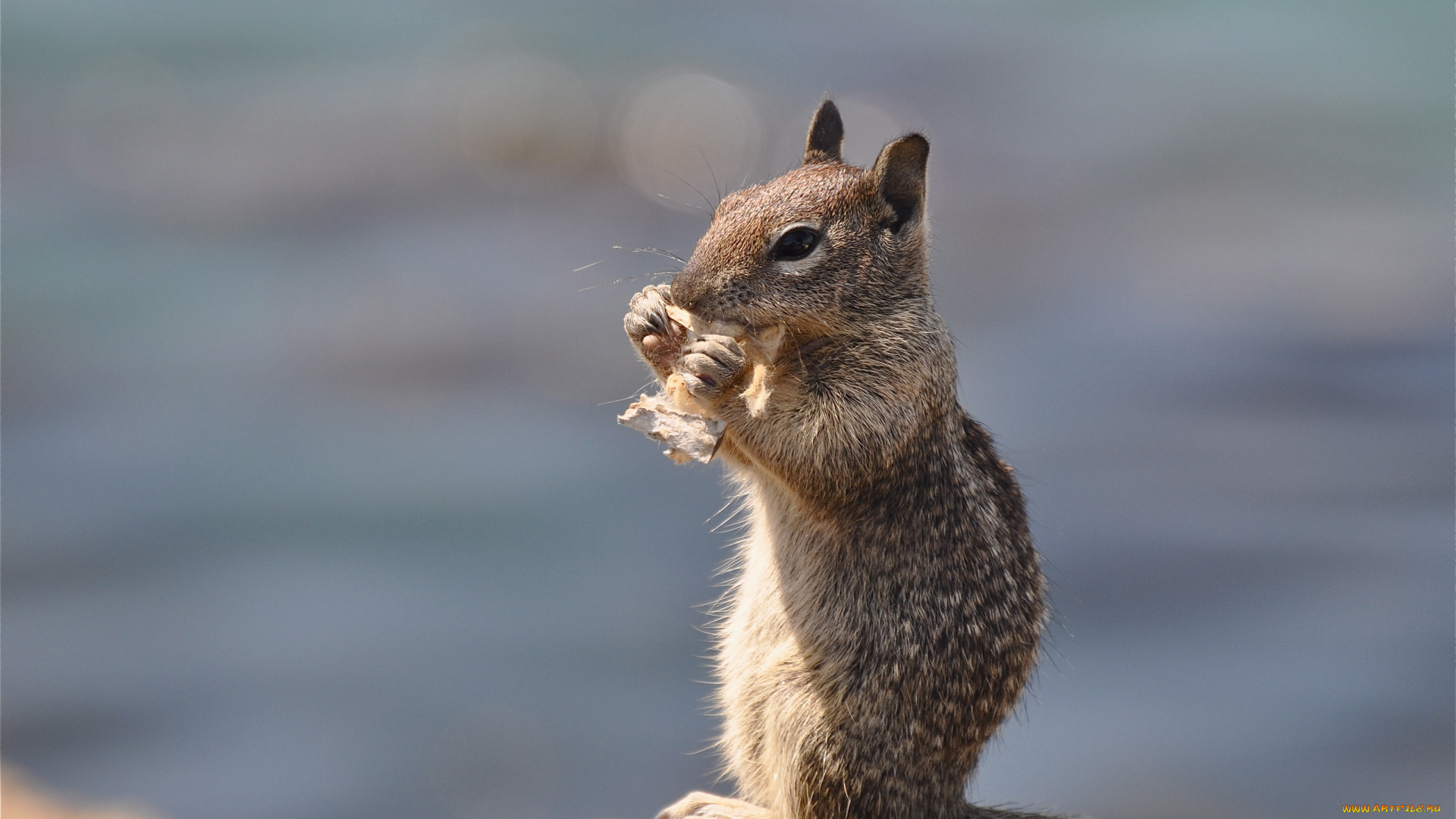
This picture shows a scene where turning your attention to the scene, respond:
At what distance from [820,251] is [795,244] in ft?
0.30

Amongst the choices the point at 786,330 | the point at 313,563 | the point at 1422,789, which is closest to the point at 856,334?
the point at 786,330

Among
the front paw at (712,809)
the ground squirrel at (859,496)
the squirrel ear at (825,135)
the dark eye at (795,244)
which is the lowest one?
the front paw at (712,809)

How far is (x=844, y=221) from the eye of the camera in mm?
4555

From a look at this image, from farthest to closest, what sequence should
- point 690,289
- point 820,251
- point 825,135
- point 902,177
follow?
point 825,135 → point 902,177 → point 820,251 → point 690,289

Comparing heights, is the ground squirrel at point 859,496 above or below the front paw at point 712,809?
above

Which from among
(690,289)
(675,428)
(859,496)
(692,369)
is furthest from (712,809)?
Answer: (690,289)

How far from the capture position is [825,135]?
531 centimetres

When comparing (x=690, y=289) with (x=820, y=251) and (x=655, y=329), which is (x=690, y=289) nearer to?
(x=655, y=329)

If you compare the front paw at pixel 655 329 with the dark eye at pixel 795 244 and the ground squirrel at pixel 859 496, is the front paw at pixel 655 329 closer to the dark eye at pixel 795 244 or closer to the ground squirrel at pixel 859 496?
the ground squirrel at pixel 859 496

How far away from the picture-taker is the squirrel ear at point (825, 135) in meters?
5.26

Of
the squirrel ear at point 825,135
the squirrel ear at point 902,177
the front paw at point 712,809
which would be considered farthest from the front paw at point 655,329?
the front paw at point 712,809

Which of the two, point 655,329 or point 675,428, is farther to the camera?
point 655,329

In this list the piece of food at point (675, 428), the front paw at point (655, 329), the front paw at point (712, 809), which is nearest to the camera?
the piece of food at point (675, 428)

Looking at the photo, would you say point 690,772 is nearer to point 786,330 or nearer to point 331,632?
point 331,632
